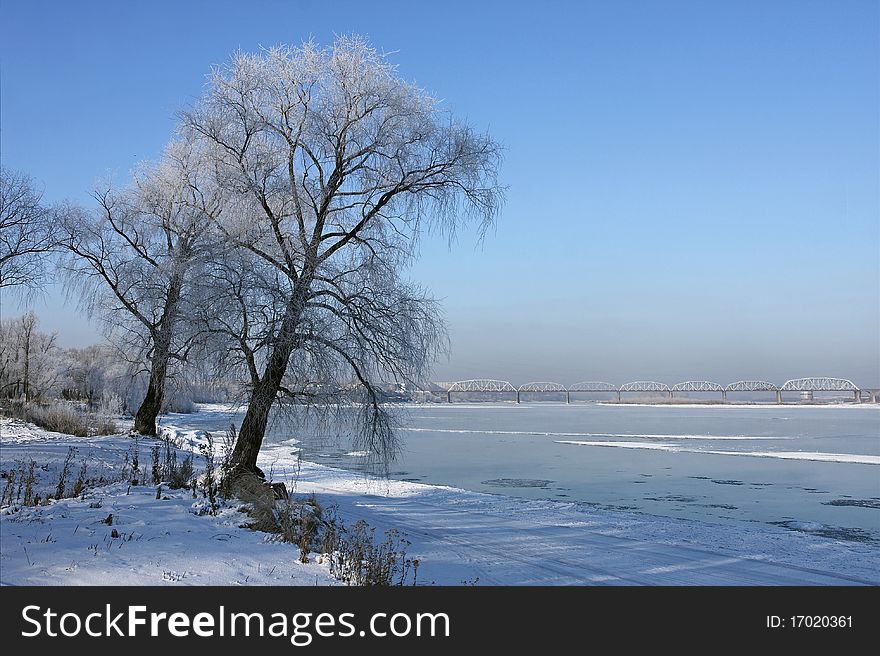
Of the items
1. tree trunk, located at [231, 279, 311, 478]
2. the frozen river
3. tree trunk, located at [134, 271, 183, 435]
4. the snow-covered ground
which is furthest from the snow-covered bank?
the frozen river

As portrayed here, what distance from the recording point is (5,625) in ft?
15.7

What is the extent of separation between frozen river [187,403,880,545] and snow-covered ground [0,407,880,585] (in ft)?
5.43

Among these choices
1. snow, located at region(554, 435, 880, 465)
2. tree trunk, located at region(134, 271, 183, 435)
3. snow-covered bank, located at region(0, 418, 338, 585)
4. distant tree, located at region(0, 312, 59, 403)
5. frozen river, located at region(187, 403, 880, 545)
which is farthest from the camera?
distant tree, located at region(0, 312, 59, 403)

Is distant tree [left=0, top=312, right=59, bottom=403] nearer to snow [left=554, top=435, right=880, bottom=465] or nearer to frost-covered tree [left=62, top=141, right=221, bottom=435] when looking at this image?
frost-covered tree [left=62, top=141, right=221, bottom=435]

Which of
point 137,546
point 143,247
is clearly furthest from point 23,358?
point 137,546

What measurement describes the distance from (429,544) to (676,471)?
506 inches

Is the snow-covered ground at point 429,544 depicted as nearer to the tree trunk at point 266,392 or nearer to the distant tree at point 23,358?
the tree trunk at point 266,392

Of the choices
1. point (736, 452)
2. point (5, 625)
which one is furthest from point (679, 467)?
point (5, 625)

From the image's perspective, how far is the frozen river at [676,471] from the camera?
45.8 ft

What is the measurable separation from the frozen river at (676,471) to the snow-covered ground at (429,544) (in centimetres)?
165

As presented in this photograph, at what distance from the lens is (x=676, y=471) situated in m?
20.6

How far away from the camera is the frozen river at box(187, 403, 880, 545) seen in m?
13.9

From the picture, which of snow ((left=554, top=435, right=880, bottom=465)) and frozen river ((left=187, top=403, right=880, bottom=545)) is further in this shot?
snow ((left=554, top=435, right=880, bottom=465))

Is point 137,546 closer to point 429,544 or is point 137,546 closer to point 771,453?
point 429,544
